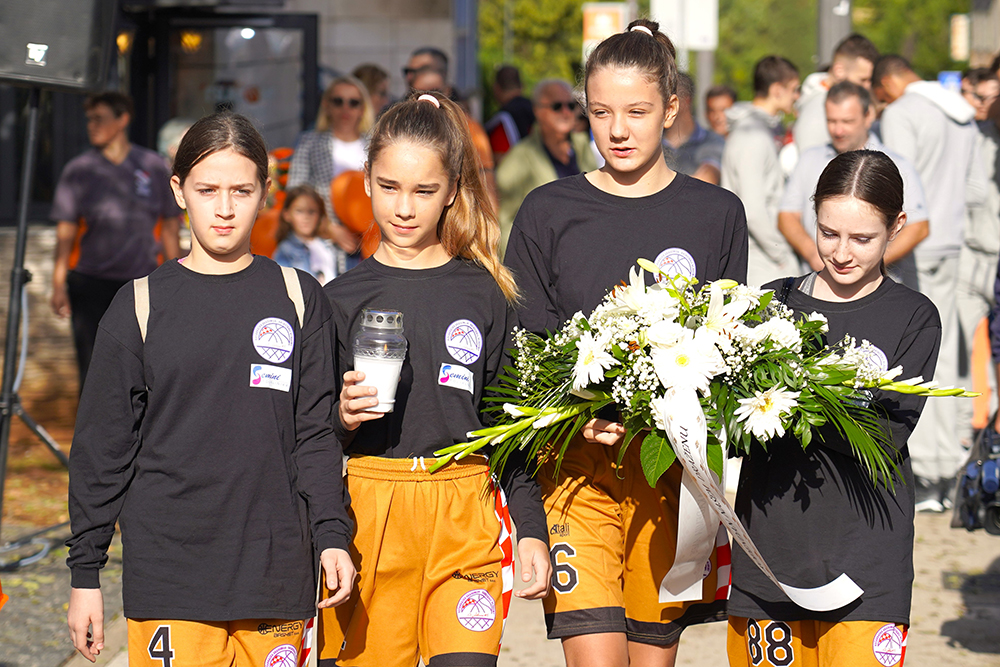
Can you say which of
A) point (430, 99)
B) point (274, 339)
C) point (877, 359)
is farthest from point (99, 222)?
point (877, 359)

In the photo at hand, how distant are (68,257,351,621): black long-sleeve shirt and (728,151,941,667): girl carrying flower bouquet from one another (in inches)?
49.4

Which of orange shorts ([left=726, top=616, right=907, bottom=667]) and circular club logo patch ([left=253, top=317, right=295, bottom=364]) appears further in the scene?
orange shorts ([left=726, top=616, right=907, bottom=667])

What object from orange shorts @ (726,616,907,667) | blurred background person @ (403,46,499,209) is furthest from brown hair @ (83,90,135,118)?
orange shorts @ (726,616,907,667)

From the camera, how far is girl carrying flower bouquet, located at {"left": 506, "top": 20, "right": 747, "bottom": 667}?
349 cm

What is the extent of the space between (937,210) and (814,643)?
15.9 ft

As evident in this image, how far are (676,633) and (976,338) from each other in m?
7.04

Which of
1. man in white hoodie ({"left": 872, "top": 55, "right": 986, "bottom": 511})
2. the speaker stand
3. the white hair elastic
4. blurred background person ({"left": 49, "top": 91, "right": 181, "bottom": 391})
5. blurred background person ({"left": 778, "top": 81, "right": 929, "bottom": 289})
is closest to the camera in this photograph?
the white hair elastic

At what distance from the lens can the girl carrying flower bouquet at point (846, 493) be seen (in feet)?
10.9

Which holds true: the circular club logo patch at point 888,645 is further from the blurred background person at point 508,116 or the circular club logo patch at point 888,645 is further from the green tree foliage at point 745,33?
the green tree foliage at point 745,33

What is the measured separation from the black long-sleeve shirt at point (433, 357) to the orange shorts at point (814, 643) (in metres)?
0.71

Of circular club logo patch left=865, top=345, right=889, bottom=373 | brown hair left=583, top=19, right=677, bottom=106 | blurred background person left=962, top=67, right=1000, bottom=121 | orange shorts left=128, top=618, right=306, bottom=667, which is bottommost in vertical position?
orange shorts left=128, top=618, right=306, bottom=667

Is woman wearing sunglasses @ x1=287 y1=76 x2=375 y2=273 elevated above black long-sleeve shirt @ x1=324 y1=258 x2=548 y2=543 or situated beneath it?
elevated above

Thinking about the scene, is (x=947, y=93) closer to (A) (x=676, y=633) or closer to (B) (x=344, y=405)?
(A) (x=676, y=633)

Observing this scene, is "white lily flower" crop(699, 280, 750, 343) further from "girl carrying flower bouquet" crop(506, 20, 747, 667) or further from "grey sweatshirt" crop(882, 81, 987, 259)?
"grey sweatshirt" crop(882, 81, 987, 259)
